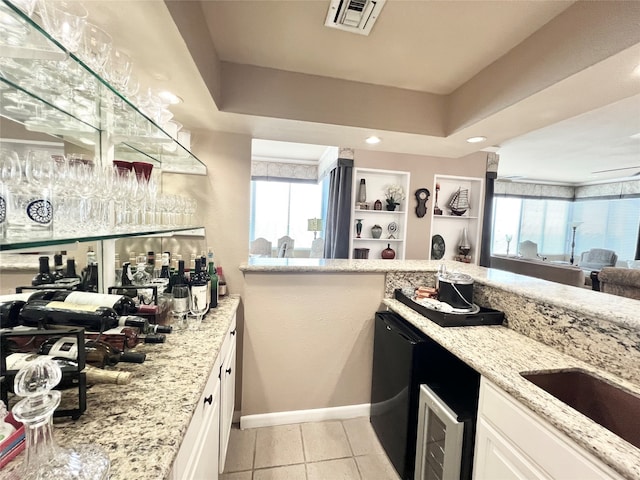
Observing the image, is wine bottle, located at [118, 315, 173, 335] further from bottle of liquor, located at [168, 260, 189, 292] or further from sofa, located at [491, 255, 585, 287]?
sofa, located at [491, 255, 585, 287]

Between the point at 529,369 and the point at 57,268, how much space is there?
6.04 feet

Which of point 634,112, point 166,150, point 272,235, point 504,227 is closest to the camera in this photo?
point 166,150

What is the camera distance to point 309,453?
1.82 m

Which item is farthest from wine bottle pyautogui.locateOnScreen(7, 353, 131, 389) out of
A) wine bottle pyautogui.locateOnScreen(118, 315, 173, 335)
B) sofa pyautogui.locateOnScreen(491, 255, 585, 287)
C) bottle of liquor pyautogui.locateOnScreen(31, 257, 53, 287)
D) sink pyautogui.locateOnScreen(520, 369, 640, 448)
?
sofa pyautogui.locateOnScreen(491, 255, 585, 287)

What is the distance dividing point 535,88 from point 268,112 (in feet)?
4.42

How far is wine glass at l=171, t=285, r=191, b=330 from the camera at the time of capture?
53.5 inches

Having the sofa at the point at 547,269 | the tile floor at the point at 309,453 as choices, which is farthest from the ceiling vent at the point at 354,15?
the sofa at the point at 547,269

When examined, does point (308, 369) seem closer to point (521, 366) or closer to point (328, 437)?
point (328, 437)

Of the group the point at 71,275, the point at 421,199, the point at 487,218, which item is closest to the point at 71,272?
the point at 71,275

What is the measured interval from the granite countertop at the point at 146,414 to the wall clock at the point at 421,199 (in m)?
3.64

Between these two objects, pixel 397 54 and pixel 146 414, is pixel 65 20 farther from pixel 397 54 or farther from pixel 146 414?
pixel 397 54

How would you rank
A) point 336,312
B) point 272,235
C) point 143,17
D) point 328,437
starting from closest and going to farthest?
point 143,17 → point 328,437 → point 336,312 → point 272,235

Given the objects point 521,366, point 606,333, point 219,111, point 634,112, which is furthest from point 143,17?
point 634,112

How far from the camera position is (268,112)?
1688 mm
